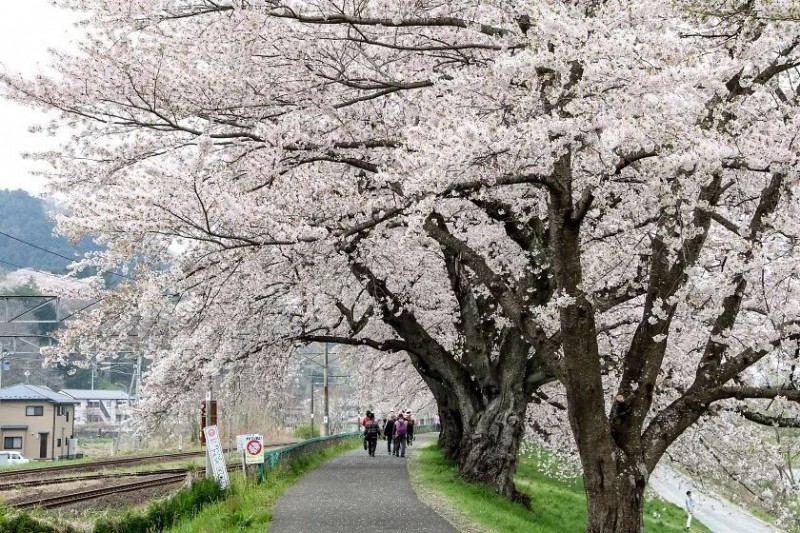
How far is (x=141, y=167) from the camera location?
14133mm

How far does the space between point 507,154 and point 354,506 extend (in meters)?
7.09

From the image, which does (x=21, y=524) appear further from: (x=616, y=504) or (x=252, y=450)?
(x=616, y=504)

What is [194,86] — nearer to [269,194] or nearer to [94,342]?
[269,194]

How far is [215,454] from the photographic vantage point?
15.3 metres

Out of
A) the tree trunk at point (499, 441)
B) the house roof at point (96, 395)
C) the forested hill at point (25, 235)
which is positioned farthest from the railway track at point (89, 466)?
the forested hill at point (25, 235)

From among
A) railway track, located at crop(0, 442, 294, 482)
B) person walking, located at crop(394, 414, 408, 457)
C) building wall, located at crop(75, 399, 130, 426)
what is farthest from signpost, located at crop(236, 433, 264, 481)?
building wall, located at crop(75, 399, 130, 426)

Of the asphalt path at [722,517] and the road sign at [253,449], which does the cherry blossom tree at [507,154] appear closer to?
the road sign at [253,449]

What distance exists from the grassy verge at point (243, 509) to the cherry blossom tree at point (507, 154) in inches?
124

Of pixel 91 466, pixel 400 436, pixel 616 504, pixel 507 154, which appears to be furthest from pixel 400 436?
pixel 507 154

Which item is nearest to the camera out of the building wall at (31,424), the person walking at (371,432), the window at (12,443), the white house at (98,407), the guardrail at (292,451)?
the guardrail at (292,451)

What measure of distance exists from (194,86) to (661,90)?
5.68 metres

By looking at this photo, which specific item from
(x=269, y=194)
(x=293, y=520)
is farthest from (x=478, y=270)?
(x=293, y=520)

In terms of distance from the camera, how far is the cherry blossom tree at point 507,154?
864 centimetres

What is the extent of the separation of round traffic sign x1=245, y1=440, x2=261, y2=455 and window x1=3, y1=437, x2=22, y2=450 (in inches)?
1693
